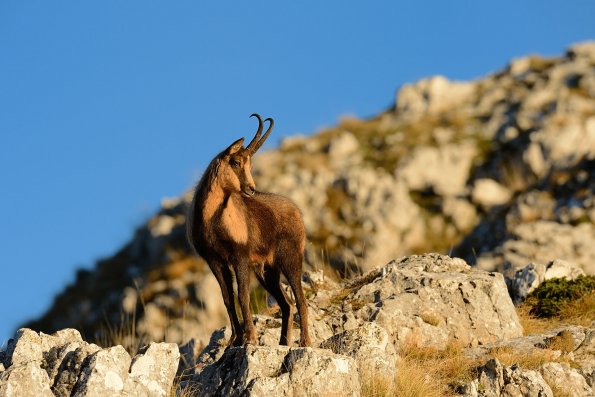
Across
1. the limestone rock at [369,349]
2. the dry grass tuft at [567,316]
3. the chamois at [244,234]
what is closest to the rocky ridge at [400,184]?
the dry grass tuft at [567,316]

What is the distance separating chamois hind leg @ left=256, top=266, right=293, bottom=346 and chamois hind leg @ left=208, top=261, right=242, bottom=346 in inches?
32.8

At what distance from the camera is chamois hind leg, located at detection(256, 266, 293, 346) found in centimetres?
1312

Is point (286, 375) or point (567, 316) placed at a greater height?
point (567, 316)

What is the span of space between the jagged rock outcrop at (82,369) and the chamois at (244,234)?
1.81 m

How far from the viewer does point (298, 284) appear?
1347 centimetres

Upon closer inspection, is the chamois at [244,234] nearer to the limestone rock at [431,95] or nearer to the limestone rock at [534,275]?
the limestone rock at [534,275]

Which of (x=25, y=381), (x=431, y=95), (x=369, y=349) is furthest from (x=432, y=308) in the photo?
(x=431, y=95)

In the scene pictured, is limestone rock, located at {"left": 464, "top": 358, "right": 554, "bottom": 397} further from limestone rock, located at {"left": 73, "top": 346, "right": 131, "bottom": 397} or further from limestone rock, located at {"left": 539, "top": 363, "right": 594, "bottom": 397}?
limestone rock, located at {"left": 73, "top": 346, "right": 131, "bottom": 397}

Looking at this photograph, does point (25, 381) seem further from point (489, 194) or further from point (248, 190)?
point (489, 194)

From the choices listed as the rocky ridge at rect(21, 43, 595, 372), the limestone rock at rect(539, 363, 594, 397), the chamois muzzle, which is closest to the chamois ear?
the chamois muzzle

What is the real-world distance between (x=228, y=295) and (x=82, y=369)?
9.66ft

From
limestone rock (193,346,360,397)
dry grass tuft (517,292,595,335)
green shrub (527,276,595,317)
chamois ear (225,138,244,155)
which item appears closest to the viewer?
limestone rock (193,346,360,397)

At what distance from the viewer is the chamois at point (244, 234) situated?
12477 millimetres

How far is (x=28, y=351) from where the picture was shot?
10.8 metres
